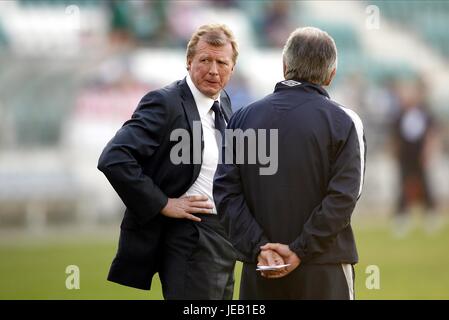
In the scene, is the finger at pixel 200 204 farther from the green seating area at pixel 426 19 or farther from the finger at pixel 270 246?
the green seating area at pixel 426 19

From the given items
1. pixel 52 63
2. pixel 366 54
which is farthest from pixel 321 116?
pixel 366 54

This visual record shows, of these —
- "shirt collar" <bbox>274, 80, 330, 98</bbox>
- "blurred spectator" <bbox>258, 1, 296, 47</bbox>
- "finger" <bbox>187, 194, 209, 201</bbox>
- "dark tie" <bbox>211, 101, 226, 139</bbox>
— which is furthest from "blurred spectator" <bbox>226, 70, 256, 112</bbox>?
"shirt collar" <bbox>274, 80, 330, 98</bbox>

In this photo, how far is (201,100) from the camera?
445 centimetres

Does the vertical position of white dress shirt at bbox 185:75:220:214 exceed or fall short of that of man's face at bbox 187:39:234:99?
it falls short

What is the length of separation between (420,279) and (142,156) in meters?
5.65

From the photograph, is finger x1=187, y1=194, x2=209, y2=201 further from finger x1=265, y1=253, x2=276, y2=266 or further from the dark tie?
finger x1=265, y1=253, x2=276, y2=266

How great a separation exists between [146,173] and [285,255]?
955 mm

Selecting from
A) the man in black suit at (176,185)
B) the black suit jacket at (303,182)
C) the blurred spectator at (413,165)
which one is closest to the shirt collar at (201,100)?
the man in black suit at (176,185)

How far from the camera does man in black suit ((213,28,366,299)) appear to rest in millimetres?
3676

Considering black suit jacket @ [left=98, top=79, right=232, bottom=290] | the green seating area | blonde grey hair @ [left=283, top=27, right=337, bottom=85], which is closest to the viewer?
blonde grey hair @ [left=283, top=27, right=337, bottom=85]

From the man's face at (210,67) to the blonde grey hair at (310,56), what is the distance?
587mm

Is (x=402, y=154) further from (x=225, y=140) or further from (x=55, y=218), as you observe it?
(x=225, y=140)

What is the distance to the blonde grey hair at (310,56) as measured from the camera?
12.4ft

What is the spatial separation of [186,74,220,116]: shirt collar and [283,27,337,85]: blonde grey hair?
2.30ft
